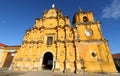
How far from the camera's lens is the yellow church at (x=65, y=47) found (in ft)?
51.5

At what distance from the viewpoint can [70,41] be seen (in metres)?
17.7

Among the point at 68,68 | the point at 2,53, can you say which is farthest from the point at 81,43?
the point at 2,53

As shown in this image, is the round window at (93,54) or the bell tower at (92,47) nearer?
the bell tower at (92,47)

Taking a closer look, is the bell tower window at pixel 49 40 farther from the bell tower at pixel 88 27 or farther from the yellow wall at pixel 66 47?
the bell tower at pixel 88 27

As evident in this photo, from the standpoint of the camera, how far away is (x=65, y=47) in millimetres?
17328

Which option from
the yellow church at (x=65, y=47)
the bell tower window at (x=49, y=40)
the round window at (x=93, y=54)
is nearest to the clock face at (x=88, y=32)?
the yellow church at (x=65, y=47)

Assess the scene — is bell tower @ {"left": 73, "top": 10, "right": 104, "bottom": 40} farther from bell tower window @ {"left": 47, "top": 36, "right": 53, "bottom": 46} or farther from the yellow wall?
bell tower window @ {"left": 47, "top": 36, "right": 53, "bottom": 46}

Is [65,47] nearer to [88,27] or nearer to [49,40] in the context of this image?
[49,40]

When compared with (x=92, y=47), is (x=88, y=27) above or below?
above

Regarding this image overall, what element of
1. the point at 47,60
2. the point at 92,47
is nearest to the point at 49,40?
the point at 47,60

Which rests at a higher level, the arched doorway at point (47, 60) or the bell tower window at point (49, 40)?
the bell tower window at point (49, 40)

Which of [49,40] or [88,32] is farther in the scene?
[49,40]

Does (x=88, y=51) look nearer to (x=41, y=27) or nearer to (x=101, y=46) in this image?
(x=101, y=46)

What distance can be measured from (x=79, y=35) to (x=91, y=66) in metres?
6.12
